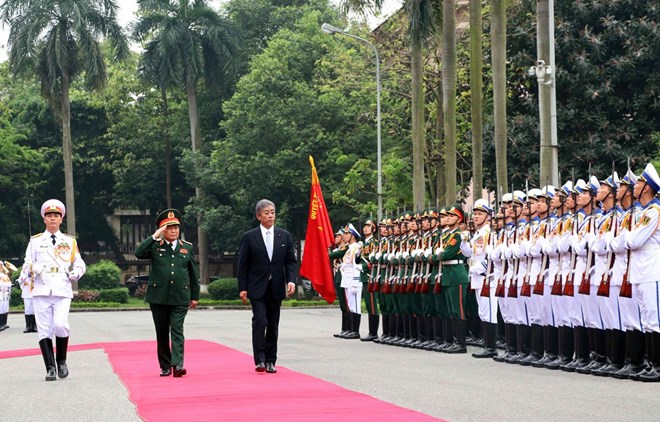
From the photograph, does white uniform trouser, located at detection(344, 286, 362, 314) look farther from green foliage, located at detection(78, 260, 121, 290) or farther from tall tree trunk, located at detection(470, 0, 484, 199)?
green foliage, located at detection(78, 260, 121, 290)

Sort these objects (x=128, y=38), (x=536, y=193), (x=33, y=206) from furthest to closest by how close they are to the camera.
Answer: (x=33, y=206) < (x=128, y=38) < (x=536, y=193)

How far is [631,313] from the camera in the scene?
14.0 m

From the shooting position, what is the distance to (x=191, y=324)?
1272 inches

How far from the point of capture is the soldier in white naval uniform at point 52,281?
588 inches

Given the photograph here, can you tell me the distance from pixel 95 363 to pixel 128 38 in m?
45.8

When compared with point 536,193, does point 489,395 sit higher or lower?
lower

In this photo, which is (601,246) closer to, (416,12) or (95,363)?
(95,363)

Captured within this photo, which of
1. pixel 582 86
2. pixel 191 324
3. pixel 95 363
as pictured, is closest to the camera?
pixel 95 363

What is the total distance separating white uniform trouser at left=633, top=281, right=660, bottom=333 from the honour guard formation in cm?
1

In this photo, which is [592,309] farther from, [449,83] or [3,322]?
[3,322]

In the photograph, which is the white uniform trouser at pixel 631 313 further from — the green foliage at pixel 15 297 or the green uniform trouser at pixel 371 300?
the green foliage at pixel 15 297

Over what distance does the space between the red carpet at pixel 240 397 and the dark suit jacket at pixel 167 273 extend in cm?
91

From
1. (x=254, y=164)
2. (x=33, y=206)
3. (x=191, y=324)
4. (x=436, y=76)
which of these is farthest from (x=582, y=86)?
(x=33, y=206)

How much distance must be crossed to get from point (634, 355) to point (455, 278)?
504 centimetres
